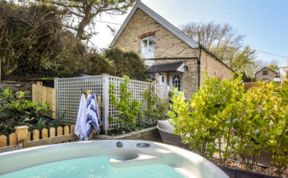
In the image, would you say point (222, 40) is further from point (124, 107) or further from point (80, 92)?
point (80, 92)

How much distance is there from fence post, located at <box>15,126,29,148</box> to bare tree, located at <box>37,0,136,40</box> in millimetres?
5061

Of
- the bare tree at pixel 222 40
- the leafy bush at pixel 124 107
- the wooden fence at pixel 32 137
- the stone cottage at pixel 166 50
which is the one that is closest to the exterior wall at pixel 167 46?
the stone cottage at pixel 166 50

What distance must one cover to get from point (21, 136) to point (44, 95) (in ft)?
7.00

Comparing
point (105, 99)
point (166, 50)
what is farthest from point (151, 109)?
point (166, 50)

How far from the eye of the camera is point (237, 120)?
274 cm

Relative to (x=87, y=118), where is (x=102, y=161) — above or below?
below

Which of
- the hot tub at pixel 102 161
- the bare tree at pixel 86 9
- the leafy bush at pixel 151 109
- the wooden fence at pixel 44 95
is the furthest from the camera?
the bare tree at pixel 86 9

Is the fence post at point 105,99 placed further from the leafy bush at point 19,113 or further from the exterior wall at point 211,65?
the exterior wall at point 211,65

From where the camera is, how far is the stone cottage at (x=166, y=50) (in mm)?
11898

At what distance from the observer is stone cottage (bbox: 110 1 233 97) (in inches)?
468

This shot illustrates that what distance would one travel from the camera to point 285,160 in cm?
251

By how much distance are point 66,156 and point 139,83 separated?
10.9 ft

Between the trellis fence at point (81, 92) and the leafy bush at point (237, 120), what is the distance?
7.86 ft

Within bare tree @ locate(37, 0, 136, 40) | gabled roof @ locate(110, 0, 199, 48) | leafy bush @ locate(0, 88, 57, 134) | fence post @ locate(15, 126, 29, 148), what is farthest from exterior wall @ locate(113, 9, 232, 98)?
fence post @ locate(15, 126, 29, 148)
